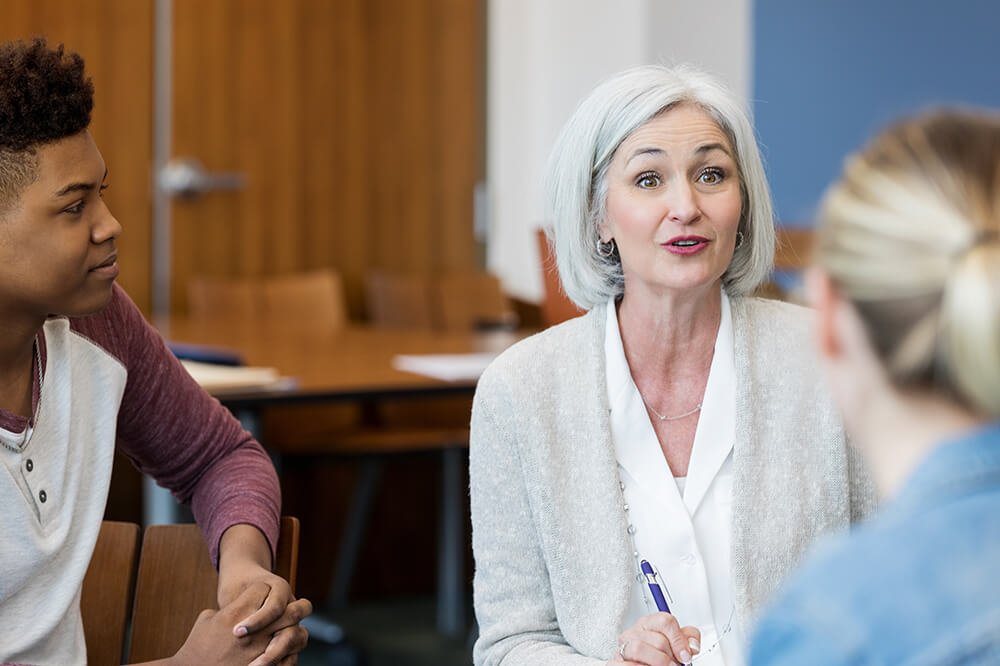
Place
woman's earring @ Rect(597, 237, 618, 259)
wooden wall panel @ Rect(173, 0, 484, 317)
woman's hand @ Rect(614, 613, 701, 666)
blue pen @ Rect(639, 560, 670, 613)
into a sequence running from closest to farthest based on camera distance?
1. woman's hand @ Rect(614, 613, 701, 666)
2. blue pen @ Rect(639, 560, 670, 613)
3. woman's earring @ Rect(597, 237, 618, 259)
4. wooden wall panel @ Rect(173, 0, 484, 317)

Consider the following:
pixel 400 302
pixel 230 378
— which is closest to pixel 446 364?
pixel 230 378

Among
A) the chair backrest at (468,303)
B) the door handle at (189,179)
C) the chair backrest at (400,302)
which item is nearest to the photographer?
the chair backrest at (468,303)

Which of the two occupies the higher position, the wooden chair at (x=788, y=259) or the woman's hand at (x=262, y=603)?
the wooden chair at (x=788, y=259)

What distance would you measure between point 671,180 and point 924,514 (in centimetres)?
91

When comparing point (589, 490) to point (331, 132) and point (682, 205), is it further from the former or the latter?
point (331, 132)

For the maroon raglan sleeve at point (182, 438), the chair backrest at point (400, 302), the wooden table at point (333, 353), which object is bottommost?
the chair backrest at point (400, 302)

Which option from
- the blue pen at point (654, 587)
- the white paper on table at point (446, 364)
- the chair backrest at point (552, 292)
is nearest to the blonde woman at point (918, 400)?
the blue pen at point (654, 587)

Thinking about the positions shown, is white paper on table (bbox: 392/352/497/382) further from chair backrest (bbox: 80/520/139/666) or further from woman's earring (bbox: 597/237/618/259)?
chair backrest (bbox: 80/520/139/666)

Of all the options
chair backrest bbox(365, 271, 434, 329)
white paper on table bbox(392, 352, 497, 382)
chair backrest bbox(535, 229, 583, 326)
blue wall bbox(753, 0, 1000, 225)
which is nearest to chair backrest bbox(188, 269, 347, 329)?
chair backrest bbox(365, 271, 434, 329)

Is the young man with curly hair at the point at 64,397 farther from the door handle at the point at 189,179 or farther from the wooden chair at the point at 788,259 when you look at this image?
the door handle at the point at 189,179

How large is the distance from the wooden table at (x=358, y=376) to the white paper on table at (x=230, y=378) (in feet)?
0.06

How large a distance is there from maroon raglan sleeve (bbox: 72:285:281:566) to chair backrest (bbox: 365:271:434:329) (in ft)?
11.8

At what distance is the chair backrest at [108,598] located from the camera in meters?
1.62

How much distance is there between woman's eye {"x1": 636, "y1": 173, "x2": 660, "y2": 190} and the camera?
169 centimetres
